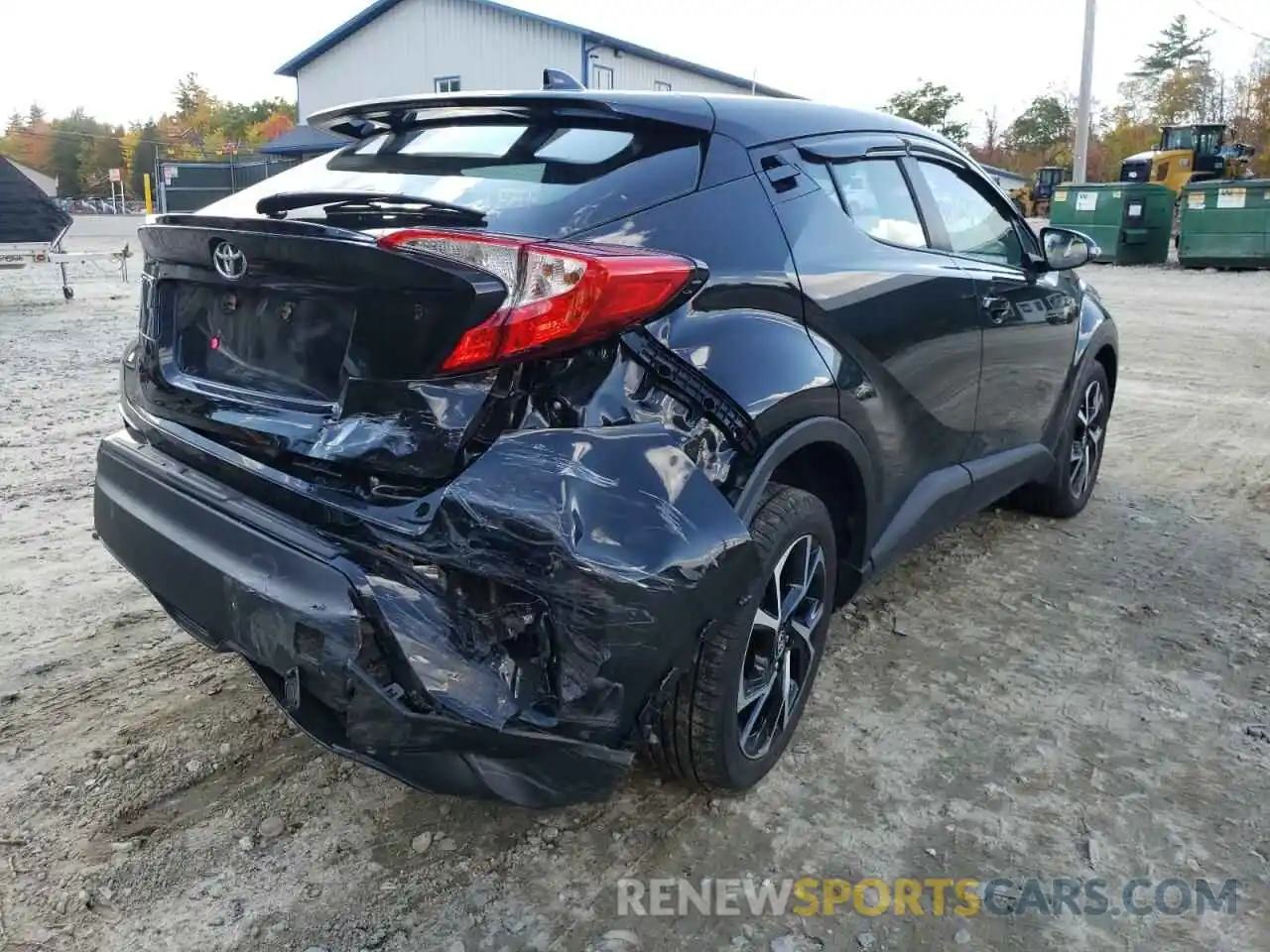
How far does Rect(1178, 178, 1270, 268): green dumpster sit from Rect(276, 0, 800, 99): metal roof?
10.5m

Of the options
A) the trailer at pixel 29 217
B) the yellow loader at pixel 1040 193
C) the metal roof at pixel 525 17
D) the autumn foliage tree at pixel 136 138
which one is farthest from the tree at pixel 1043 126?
the trailer at pixel 29 217

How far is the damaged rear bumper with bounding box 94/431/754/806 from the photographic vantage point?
1899 mm

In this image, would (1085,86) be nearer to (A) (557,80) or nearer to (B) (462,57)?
(B) (462,57)

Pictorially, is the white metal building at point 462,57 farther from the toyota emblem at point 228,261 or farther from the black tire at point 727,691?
the black tire at point 727,691

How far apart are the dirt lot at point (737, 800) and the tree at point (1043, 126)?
2500 inches

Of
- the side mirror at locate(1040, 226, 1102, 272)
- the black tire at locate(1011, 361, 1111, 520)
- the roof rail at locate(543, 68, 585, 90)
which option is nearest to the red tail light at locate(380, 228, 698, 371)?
the roof rail at locate(543, 68, 585, 90)

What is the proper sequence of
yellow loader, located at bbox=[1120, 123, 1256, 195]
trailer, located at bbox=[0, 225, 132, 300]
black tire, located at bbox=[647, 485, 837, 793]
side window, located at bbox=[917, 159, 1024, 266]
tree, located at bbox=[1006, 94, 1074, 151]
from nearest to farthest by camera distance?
1. black tire, located at bbox=[647, 485, 837, 793]
2. side window, located at bbox=[917, 159, 1024, 266]
3. trailer, located at bbox=[0, 225, 132, 300]
4. yellow loader, located at bbox=[1120, 123, 1256, 195]
5. tree, located at bbox=[1006, 94, 1074, 151]

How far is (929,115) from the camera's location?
202 ft

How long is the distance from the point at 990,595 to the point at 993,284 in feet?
3.94

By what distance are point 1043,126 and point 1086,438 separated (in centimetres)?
6367

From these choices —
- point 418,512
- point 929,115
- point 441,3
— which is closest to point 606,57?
point 441,3

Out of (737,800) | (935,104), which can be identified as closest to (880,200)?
(737,800)

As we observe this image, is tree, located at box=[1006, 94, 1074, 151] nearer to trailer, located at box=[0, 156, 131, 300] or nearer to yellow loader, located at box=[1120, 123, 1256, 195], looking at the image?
yellow loader, located at box=[1120, 123, 1256, 195]

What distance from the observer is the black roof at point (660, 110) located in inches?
98.1
